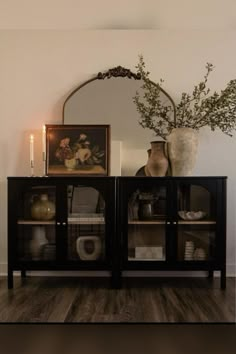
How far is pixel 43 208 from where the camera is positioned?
2896 millimetres

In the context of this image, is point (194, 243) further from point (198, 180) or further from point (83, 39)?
point (83, 39)

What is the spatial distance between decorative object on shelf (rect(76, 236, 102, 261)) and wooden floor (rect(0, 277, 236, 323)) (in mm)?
265

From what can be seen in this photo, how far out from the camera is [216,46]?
3.23m

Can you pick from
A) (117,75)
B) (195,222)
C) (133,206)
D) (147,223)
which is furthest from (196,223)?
(117,75)

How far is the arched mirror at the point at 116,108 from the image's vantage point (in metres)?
3.18

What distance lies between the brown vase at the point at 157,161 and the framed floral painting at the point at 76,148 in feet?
1.27

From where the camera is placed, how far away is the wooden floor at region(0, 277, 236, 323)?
7.37 feet

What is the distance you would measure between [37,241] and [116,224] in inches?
26.2

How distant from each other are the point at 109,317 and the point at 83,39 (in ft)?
7.83

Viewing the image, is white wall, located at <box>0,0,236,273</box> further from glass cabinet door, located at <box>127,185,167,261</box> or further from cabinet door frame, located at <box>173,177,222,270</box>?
glass cabinet door, located at <box>127,185,167,261</box>

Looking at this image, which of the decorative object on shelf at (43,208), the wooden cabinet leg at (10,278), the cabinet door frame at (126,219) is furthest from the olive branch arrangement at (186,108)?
the wooden cabinet leg at (10,278)

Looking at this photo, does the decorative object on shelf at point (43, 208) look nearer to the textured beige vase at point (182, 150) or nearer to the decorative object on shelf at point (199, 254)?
the textured beige vase at point (182, 150)

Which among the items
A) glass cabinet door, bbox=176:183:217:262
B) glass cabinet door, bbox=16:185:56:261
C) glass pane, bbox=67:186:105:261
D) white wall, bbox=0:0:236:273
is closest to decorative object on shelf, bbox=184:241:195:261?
glass cabinet door, bbox=176:183:217:262

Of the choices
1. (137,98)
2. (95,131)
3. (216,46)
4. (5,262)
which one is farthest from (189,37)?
(5,262)
